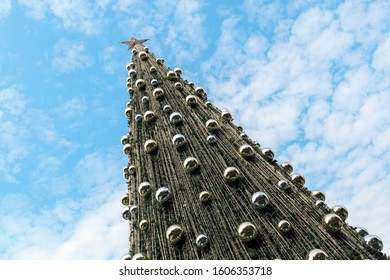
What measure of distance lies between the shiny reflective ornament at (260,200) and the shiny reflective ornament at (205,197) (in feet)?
2.56

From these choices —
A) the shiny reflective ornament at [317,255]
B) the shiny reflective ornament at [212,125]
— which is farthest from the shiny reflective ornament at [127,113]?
the shiny reflective ornament at [317,255]

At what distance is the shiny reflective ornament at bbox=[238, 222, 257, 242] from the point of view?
4.95 metres

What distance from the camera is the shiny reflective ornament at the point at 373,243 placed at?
5000 mm

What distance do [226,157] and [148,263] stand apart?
2.67 meters

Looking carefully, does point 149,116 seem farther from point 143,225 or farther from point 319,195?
point 319,195

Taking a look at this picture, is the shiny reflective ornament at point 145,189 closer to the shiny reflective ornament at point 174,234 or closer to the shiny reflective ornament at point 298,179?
the shiny reflective ornament at point 174,234

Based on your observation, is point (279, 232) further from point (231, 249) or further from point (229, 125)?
point (229, 125)

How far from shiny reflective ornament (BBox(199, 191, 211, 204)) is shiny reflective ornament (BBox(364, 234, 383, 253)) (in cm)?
230

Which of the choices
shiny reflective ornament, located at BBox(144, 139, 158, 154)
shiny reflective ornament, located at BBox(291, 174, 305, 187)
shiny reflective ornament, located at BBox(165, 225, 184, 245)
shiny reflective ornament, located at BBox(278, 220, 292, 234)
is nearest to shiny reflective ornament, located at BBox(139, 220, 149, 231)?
shiny reflective ornament, located at BBox(165, 225, 184, 245)

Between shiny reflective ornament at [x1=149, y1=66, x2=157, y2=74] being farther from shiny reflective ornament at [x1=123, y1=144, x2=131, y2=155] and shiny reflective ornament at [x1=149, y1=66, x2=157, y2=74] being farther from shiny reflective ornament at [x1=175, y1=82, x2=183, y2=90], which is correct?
shiny reflective ornament at [x1=123, y1=144, x2=131, y2=155]

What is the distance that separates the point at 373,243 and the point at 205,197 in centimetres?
244

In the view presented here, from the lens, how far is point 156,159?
737 centimetres

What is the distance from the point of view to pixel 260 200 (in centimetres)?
542

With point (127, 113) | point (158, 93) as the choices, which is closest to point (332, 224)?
point (158, 93)
